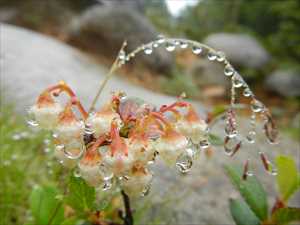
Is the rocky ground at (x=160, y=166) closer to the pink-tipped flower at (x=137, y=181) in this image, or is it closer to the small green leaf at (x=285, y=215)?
the small green leaf at (x=285, y=215)

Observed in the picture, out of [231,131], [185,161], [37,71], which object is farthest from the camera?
[37,71]

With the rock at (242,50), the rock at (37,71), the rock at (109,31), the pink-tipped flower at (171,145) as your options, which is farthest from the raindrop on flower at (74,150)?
the rock at (242,50)

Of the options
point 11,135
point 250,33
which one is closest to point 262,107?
point 11,135

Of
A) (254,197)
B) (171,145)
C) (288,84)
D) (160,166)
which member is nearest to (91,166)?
(171,145)

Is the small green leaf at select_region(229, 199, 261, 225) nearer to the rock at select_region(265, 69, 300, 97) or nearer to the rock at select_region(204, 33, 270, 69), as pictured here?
the rock at select_region(265, 69, 300, 97)

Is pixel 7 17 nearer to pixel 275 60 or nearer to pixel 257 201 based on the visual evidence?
pixel 275 60

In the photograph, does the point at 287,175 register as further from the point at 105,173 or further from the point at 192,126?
the point at 105,173

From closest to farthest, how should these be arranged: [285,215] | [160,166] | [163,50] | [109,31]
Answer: [285,215] < [160,166] < [109,31] < [163,50]
